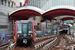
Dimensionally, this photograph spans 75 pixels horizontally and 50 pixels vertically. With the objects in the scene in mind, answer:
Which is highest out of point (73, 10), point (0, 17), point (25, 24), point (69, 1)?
point (69, 1)

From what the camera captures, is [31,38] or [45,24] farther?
[45,24]

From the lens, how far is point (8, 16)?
2822cm

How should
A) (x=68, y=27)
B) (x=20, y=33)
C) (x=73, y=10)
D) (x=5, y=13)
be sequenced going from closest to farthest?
1. (x=20, y=33)
2. (x=73, y=10)
3. (x=5, y=13)
4. (x=68, y=27)

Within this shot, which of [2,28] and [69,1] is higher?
[69,1]

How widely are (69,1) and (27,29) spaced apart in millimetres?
90494

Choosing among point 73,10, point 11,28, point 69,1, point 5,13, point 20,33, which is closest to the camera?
point 20,33

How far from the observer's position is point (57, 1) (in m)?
90.4

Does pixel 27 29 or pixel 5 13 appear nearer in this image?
pixel 27 29

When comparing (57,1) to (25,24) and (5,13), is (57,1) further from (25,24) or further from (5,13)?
(25,24)

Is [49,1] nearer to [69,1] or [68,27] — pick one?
[69,1]

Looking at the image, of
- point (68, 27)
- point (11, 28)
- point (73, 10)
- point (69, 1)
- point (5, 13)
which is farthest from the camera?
point (69, 1)

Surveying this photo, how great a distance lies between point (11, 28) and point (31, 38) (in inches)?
789

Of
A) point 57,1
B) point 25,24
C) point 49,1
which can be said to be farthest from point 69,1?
point 25,24

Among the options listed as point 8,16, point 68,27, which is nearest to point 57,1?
point 68,27
